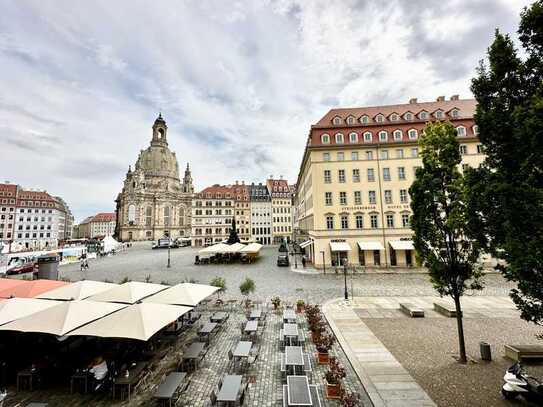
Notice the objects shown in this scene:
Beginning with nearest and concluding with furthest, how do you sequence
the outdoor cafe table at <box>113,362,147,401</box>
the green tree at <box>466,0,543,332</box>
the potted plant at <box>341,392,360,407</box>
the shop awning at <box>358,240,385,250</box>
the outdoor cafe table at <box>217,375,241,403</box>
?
the green tree at <box>466,0,543,332</box>
the potted plant at <box>341,392,360,407</box>
the outdoor cafe table at <box>217,375,241,403</box>
the outdoor cafe table at <box>113,362,147,401</box>
the shop awning at <box>358,240,385,250</box>

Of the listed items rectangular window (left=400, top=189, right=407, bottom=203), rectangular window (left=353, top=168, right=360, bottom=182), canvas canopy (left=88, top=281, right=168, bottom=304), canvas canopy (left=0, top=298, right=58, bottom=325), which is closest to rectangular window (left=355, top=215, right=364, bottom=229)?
rectangular window (left=353, top=168, right=360, bottom=182)

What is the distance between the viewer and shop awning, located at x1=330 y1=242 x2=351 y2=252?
96.4ft

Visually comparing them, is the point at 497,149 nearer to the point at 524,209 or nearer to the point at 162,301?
the point at 524,209

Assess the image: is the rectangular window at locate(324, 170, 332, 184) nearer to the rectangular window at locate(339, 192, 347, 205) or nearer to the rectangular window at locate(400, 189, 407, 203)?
the rectangular window at locate(339, 192, 347, 205)

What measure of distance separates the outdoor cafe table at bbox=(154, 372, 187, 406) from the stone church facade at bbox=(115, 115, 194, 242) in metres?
97.5

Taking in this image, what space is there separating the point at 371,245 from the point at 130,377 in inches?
1092

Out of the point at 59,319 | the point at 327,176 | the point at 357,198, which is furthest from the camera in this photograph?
the point at 327,176

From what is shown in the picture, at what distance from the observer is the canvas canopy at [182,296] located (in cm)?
1098

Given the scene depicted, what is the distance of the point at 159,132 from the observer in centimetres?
12069

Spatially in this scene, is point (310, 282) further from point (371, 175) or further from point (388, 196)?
point (371, 175)

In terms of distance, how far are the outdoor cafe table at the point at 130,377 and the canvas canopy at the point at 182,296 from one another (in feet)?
9.12

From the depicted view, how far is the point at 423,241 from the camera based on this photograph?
32.3 ft

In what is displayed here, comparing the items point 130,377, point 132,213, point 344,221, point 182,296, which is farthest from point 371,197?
point 132,213

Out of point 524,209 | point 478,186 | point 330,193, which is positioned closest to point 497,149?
point 478,186
